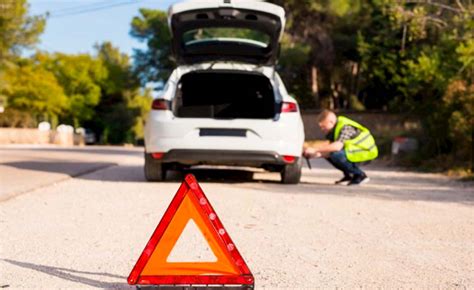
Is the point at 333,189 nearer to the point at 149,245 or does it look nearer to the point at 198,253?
the point at 198,253

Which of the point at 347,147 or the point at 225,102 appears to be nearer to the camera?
the point at 347,147

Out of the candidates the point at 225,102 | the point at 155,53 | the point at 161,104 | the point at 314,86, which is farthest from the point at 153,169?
the point at 155,53

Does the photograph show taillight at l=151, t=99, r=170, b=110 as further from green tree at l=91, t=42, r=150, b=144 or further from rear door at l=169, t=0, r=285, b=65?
green tree at l=91, t=42, r=150, b=144

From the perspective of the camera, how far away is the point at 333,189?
8023 mm

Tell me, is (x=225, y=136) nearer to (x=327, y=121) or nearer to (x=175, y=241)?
(x=327, y=121)

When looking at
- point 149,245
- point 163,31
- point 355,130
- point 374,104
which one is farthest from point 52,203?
point 163,31

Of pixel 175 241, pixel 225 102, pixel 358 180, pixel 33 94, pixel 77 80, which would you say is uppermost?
pixel 225 102

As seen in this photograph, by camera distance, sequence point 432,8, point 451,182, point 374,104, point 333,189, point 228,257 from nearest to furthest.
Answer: point 228,257
point 333,189
point 451,182
point 432,8
point 374,104

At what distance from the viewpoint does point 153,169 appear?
26.8 ft

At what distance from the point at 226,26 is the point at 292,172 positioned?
219cm

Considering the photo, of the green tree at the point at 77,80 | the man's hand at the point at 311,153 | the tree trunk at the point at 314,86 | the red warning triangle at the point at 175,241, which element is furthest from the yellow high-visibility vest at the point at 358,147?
the green tree at the point at 77,80

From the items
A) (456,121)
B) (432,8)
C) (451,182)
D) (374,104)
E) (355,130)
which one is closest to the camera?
(355,130)

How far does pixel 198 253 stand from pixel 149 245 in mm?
969

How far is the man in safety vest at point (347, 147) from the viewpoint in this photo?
8.82m
